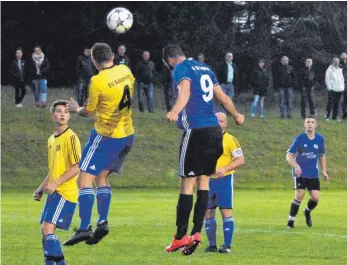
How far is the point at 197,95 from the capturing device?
12.6 m

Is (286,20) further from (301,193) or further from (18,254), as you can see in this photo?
(18,254)

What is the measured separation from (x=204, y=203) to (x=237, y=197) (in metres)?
17.9

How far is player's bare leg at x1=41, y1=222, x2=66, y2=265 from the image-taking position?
12844 millimetres

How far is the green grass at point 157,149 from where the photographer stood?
35.6m

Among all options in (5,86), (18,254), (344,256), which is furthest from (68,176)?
(5,86)

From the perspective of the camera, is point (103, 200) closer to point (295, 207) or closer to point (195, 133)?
point (195, 133)

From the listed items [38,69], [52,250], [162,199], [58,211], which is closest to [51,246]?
[52,250]

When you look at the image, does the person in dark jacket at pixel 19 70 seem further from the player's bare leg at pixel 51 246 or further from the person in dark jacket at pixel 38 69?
the player's bare leg at pixel 51 246

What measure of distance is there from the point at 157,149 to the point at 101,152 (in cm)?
2436

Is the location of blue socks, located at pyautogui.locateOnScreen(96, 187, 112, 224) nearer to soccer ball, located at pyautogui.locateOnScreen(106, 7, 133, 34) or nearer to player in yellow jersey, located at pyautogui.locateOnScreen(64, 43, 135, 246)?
player in yellow jersey, located at pyautogui.locateOnScreen(64, 43, 135, 246)

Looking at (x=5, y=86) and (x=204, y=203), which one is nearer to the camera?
Answer: (x=204, y=203)

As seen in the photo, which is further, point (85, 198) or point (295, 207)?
point (295, 207)

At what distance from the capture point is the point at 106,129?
13.6m

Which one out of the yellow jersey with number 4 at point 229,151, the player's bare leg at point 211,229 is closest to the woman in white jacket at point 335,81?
the yellow jersey with number 4 at point 229,151
